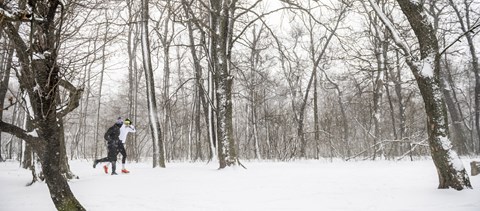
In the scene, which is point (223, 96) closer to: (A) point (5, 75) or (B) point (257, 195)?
(B) point (257, 195)

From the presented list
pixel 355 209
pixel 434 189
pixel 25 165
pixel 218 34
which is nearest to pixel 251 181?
pixel 355 209

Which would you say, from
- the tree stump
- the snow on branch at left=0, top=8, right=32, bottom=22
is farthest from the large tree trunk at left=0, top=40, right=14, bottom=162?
the tree stump

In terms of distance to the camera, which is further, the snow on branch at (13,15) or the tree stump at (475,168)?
the tree stump at (475,168)

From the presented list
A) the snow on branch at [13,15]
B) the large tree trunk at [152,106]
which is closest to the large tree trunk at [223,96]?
the large tree trunk at [152,106]

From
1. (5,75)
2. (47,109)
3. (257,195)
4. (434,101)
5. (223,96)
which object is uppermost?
(5,75)

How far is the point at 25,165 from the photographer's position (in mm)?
11594

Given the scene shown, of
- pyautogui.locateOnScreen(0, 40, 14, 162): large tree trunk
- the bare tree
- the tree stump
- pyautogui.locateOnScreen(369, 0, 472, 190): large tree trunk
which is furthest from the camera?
the tree stump

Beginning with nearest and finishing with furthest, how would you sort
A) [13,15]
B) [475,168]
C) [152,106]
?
1. [13,15]
2. [475,168]
3. [152,106]

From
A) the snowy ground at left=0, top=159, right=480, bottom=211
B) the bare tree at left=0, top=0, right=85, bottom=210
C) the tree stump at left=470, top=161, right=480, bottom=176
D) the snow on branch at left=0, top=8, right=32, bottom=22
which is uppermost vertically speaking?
the snow on branch at left=0, top=8, right=32, bottom=22

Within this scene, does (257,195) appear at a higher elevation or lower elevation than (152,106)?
lower

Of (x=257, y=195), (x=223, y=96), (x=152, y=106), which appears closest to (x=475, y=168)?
(x=257, y=195)

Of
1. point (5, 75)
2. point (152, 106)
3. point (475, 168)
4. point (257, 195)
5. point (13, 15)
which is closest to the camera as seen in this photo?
point (13, 15)

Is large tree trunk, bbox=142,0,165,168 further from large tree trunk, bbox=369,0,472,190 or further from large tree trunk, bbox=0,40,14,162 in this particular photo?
large tree trunk, bbox=369,0,472,190

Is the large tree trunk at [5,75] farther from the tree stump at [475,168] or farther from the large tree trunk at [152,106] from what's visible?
the tree stump at [475,168]
